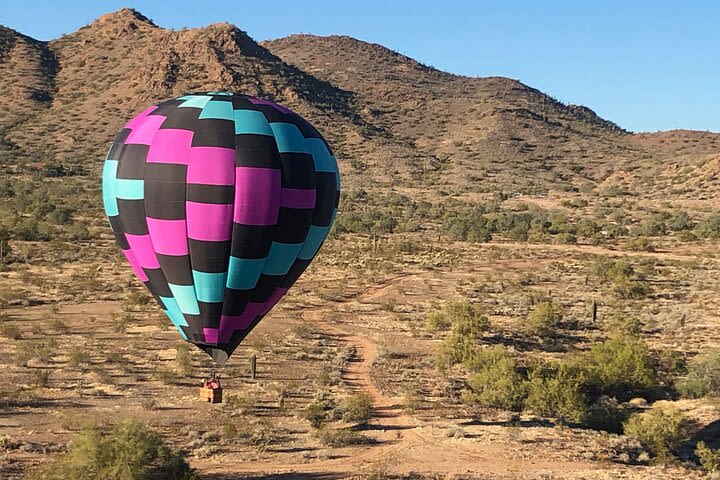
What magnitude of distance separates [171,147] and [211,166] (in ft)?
2.85

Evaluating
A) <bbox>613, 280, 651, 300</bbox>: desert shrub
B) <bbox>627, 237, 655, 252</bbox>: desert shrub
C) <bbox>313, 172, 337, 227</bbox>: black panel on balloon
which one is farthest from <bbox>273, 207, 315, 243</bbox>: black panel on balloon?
<bbox>627, 237, 655, 252</bbox>: desert shrub

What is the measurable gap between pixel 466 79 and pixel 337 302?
5928 inches

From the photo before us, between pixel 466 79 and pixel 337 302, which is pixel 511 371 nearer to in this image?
pixel 337 302

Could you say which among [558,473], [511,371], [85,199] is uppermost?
[85,199]

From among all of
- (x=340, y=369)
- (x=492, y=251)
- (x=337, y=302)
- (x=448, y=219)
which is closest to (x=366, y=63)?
(x=448, y=219)

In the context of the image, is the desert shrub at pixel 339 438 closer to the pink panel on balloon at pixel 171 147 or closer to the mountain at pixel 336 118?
the pink panel on balloon at pixel 171 147

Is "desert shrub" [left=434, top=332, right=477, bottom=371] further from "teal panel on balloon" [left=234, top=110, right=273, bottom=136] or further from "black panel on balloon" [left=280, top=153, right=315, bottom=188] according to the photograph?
"teal panel on balloon" [left=234, top=110, right=273, bottom=136]

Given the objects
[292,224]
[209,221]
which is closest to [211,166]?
[209,221]

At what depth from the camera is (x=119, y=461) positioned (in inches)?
460

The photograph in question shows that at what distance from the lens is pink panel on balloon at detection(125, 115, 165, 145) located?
12.2m

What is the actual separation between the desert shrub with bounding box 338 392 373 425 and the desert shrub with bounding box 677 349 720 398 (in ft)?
31.3

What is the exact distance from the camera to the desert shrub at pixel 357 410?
1588 centimetres

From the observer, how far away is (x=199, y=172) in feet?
38.3

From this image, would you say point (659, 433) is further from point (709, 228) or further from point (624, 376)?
point (709, 228)
